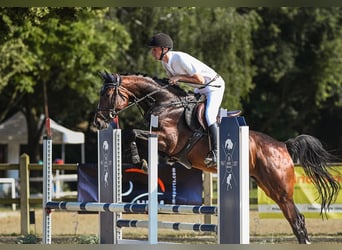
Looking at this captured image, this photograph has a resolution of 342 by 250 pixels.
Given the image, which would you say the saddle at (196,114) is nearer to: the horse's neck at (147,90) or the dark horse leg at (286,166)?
the horse's neck at (147,90)

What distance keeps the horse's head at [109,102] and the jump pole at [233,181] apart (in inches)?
53.7

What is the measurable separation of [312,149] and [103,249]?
8.75 feet

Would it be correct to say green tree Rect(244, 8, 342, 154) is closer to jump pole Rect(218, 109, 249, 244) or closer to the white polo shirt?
the white polo shirt

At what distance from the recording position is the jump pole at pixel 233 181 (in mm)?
7500

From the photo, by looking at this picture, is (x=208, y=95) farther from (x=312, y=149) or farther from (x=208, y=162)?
(x=312, y=149)

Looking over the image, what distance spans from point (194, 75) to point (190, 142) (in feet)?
2.42

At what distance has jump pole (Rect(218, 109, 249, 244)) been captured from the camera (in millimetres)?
7500

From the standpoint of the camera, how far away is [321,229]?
513 inches

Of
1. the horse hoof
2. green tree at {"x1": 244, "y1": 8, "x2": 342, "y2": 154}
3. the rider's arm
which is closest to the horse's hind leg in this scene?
the horse hoof

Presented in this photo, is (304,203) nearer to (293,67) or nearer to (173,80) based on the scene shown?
(173,80)

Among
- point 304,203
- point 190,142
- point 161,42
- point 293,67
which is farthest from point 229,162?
point 293,67

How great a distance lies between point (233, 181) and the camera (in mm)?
7535

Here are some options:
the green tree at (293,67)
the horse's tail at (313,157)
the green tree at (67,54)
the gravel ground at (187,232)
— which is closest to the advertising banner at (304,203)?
the gravel ground at (187,232)

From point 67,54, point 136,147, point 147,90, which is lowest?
point 136,147
